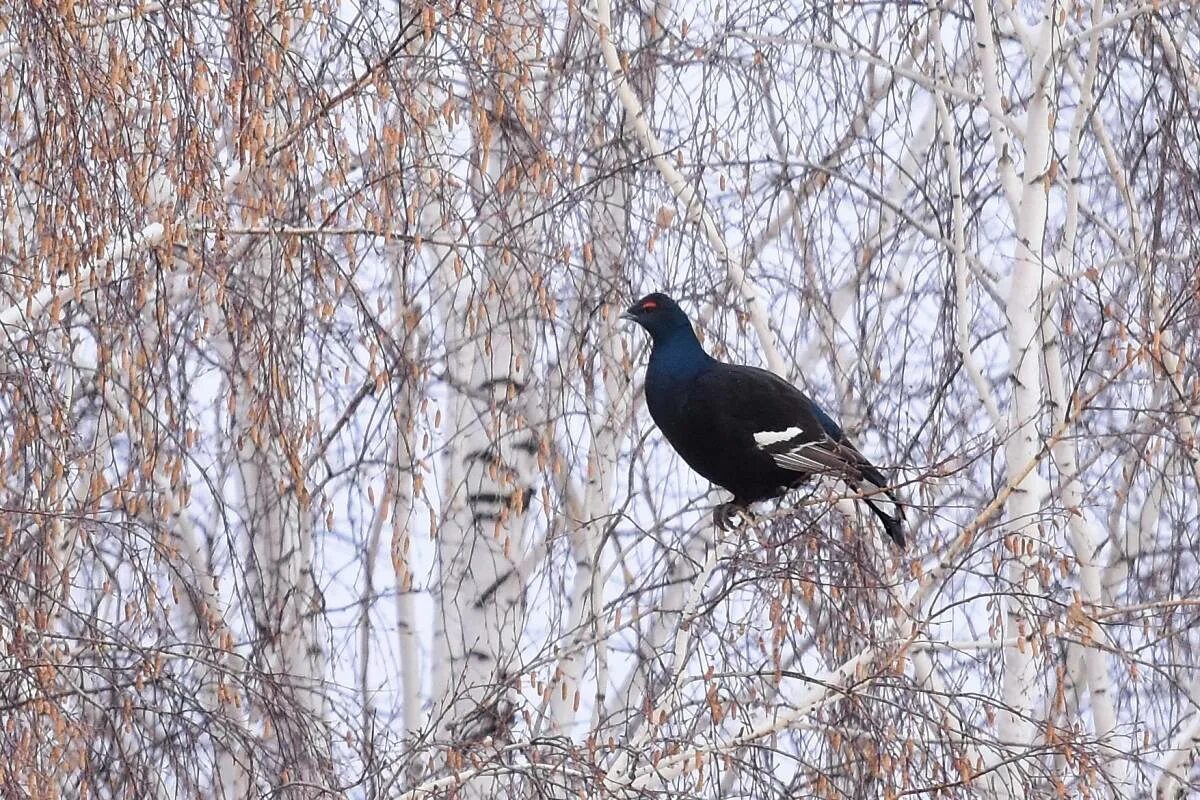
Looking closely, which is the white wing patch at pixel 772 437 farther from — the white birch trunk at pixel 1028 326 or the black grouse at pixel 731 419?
the white birch trunk at pixel 1028 326

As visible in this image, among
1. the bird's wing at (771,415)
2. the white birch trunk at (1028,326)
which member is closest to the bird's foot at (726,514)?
the bird's wing at (771,415)

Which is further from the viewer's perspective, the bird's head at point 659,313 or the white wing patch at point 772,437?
the bird's head at point 659,313

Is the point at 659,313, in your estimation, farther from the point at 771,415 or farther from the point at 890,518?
the point at 890,518

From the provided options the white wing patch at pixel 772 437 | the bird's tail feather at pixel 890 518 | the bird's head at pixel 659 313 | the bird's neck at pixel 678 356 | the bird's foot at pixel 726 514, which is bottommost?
the bird's tail feather at pixel 890 518

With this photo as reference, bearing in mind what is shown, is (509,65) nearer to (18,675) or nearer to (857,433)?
(18,675)

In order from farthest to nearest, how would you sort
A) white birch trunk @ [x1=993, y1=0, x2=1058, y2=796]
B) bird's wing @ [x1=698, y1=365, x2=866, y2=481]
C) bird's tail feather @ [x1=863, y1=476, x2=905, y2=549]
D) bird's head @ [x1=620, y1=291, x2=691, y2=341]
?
bird's head @ [x1=620, y1=291, x2=691, y2=341], white birch trunk @ [x1=993, y1=0, x2=1058, y2=796], bird's wing @ [x1=698, y1=365, x2=866, y2=481], bird's tail feather @ [x1=863, y1=476, x2=905, y2=549]

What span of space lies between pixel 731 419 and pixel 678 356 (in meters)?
0.26

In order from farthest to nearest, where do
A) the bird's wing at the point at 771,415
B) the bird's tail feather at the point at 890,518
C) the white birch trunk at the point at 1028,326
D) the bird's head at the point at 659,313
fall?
the bird's head at the point at 659,313 → the white birch trunk at the point at 1028,326 → the bird's wing at the point at 771,415 → the bird's tail feather at the point at 890,518

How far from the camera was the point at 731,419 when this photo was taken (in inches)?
179

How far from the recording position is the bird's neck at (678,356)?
4.69 meters

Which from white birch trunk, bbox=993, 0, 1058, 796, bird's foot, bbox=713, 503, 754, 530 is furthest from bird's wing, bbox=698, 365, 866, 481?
white birch trunk, bbox=993, 0, 1058, 796

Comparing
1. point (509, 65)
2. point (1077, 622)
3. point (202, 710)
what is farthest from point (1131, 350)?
point (202, 710)

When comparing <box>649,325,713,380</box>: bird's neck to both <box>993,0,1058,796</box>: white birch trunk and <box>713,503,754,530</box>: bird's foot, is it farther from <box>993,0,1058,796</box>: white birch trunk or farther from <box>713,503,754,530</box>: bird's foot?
<box>993,0,1058,796</box>: white birch trunk

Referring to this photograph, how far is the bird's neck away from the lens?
4688 mm
